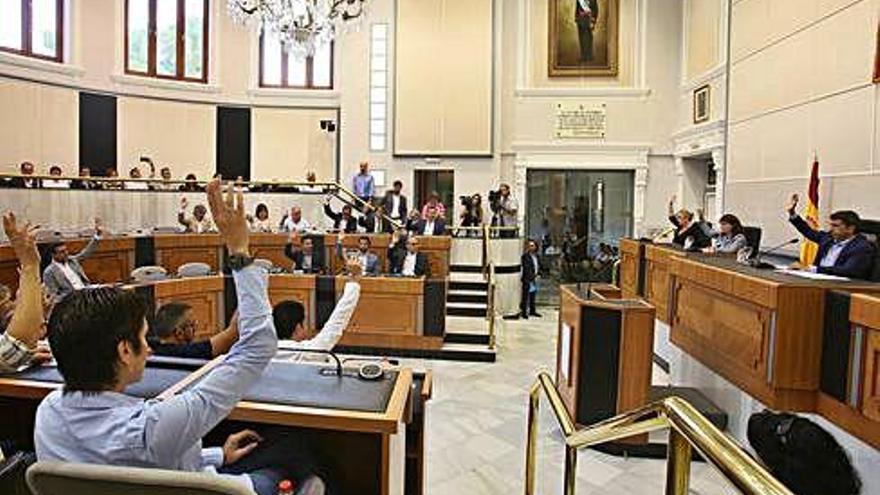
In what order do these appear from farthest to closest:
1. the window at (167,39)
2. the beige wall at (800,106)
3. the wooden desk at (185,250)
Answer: the window at (167,39) → the wooden desk at (185,250) → the beige wall at (800,106)

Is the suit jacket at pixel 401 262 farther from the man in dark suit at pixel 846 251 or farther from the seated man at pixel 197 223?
the man in dark suit at pixel 846 251

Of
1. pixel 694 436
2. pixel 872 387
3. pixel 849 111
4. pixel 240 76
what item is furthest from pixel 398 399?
pixel 240 76

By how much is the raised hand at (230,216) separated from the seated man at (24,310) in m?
0.99

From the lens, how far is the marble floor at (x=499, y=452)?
4.23m

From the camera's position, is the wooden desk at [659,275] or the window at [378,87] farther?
the window at [378,87]

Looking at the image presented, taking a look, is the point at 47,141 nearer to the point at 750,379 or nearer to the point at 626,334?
the point at 626,334

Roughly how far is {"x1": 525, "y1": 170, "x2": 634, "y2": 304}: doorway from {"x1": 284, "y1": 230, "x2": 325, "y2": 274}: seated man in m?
5.21

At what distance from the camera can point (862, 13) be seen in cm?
627

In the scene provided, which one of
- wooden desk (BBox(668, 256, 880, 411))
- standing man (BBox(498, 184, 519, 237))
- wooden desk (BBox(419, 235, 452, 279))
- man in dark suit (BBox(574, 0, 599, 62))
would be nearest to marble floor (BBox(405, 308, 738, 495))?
wooden desk (BBox(668, 256, 880, 411))

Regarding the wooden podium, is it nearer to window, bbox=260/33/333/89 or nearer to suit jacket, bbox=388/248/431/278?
suit jacket, bbox=388/248/431/278

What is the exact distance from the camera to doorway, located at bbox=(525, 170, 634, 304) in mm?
13352

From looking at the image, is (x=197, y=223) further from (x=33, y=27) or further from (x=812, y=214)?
(x=812, y=214)

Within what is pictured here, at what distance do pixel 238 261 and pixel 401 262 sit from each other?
7.86 metres

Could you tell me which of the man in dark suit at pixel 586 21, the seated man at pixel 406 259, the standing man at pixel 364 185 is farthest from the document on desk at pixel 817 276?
the man in dark suit at pixel 586 21
